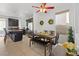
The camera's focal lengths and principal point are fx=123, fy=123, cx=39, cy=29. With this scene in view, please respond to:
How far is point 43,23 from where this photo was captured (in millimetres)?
1953

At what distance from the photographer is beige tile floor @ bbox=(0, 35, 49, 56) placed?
1.92 metres

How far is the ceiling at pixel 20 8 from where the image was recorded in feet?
6.16

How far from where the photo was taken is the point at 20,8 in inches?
74.9

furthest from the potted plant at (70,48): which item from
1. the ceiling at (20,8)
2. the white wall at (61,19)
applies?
the ceiling at (20,8)

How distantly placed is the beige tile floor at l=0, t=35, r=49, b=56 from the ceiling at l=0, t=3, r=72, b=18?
37cm

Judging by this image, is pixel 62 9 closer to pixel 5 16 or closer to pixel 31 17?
pixel 31 17

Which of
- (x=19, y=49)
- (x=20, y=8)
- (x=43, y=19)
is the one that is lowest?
(x=19, y=49)

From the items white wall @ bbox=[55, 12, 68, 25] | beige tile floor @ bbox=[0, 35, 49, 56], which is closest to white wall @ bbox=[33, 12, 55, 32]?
white wall @ bbox=[55, 12, 68, 25]

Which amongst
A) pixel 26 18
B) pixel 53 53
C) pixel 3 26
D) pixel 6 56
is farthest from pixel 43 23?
pixel 6 56

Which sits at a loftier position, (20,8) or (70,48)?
(20,8)

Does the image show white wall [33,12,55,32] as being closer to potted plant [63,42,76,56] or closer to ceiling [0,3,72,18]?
ceiling [0,3,72,18]

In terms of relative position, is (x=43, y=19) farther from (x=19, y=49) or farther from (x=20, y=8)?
(x=19, y=49)

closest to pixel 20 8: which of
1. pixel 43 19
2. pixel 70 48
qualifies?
pixel 43 19

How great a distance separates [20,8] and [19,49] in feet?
2.09
